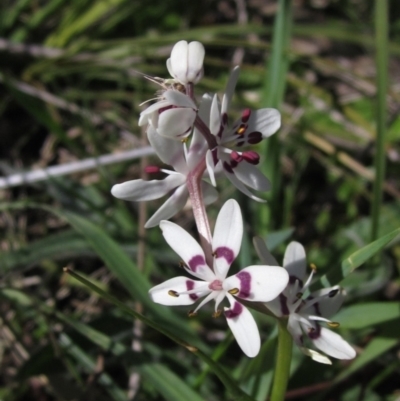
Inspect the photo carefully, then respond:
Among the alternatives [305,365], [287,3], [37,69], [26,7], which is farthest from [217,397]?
[26,7]

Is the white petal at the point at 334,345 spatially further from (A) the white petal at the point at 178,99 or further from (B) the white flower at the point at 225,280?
(A) the white petal at the point at 178,99

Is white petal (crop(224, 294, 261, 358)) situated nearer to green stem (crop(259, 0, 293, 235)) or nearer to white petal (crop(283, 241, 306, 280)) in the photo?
white petal (crop(283, 241, 306, 280))

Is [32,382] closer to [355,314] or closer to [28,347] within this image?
[28,347]

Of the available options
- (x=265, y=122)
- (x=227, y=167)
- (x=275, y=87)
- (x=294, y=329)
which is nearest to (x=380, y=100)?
(x=275, y=87)

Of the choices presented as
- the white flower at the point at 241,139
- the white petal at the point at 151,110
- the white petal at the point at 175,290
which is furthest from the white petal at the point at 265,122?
the white petal at the point at 175,290

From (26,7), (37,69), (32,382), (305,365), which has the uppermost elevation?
(26,7)

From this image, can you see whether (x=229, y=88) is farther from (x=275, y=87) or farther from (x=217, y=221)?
(x=275, y=87)

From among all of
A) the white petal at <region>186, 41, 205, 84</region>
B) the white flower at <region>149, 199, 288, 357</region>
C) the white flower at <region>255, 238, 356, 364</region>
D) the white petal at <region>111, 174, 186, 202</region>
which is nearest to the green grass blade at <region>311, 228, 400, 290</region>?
the white flower at <region>255, 238, 356, 364</region>
